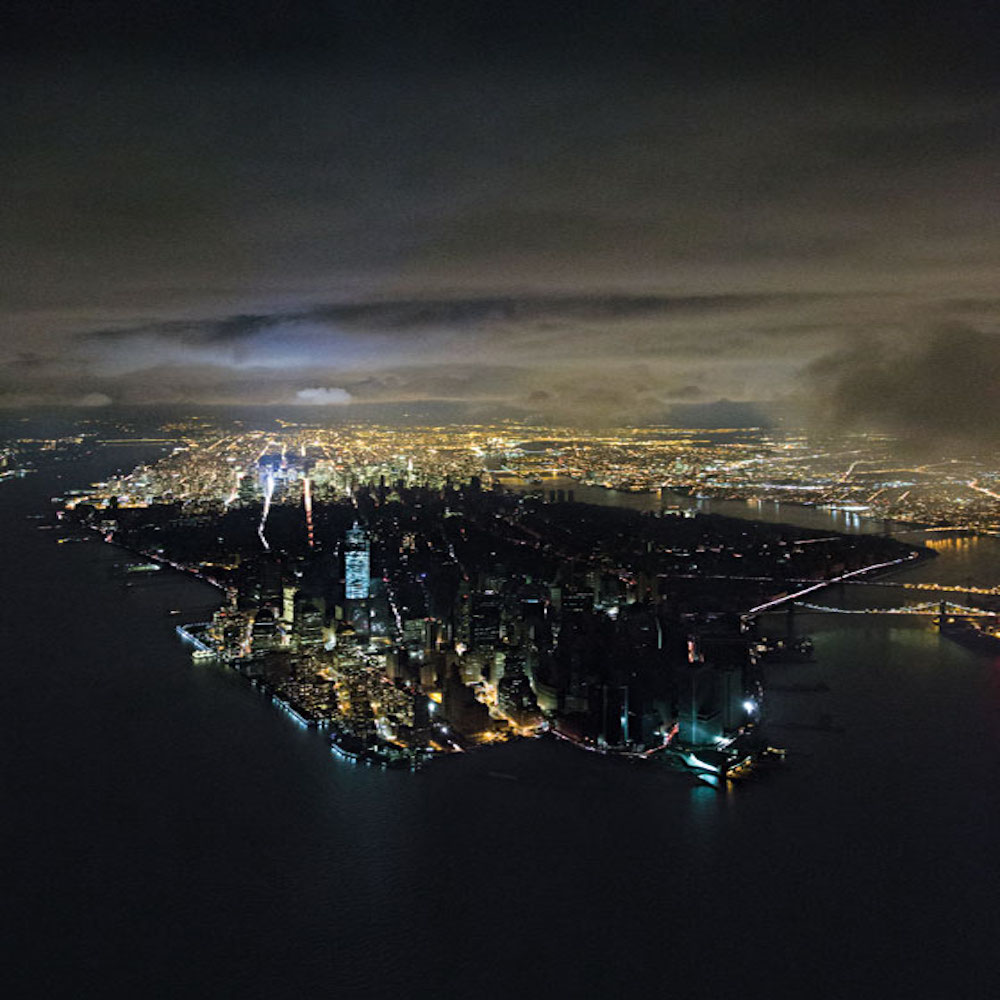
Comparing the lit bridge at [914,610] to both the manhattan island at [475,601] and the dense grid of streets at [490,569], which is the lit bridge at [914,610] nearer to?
the dense grid of streets at [490,569]

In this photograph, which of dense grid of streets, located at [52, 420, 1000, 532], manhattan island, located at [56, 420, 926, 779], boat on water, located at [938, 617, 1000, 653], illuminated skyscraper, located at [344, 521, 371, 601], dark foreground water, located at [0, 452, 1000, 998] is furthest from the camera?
dense grid of streets, located at [52, 420, 1000, 532]

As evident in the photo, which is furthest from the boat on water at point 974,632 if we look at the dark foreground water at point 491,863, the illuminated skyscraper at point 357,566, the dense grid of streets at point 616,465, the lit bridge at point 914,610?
the dense grid of streets at point 616,465

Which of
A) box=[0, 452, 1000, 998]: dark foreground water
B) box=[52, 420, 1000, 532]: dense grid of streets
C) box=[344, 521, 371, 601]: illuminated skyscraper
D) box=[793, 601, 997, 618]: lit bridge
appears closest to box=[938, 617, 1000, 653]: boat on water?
box=[793, 601, 997, 618]: lit bridge

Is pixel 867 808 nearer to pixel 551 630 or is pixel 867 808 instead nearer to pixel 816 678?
pixel 816 678

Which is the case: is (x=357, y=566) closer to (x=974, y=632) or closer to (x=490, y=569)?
(x=490, y=569)

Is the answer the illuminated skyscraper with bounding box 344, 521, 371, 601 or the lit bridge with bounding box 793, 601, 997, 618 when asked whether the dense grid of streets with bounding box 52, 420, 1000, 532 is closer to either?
the illuminated skyscraper with bounding box 344, 521, 371, 601

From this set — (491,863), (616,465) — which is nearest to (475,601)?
(491,863)
